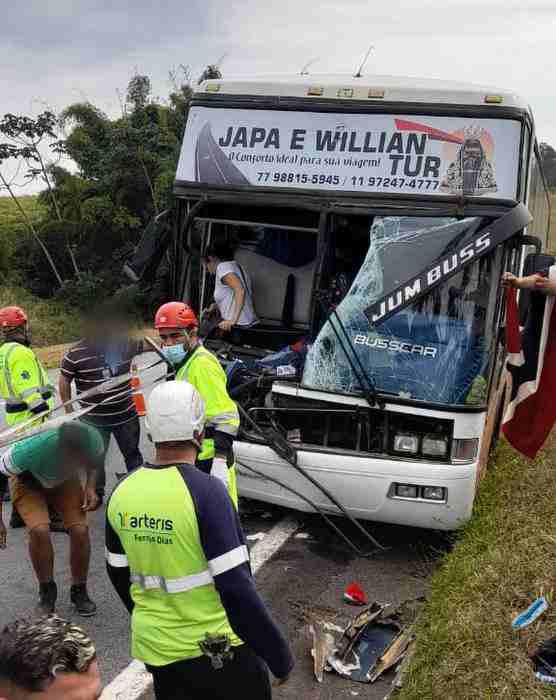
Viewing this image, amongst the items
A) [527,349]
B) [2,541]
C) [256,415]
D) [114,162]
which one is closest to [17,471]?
[2,541]

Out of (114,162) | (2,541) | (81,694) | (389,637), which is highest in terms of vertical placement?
(114,162)

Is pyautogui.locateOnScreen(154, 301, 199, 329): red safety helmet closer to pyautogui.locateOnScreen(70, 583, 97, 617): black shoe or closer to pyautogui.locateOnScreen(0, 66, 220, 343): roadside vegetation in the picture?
pyautogui.locateOnScreen(70, 583, 97, 617): black shoe

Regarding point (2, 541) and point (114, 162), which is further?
point (114, 162)

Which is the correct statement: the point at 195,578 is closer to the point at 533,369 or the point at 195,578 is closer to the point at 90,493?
the point at 90,493

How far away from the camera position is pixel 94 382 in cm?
713

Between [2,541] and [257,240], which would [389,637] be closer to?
[2,541]

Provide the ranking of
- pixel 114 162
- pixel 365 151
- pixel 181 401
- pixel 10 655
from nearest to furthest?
pixel 10 655
pixel 181 401
pixel 365 151
pixel 114 162

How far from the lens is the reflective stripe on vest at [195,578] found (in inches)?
113

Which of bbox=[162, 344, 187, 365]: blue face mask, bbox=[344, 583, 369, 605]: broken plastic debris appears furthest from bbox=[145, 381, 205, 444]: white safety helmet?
bbox=[344, 583, 369, 605]: broken plastic debris

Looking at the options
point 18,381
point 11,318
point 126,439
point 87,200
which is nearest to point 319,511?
point 126,439

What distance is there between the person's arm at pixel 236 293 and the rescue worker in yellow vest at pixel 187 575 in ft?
14.0

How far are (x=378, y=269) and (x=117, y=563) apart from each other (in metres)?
3.55

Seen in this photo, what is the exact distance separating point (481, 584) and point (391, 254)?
7.71 ft

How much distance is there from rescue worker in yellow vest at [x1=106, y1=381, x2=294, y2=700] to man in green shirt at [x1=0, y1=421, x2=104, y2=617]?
1.92 m
